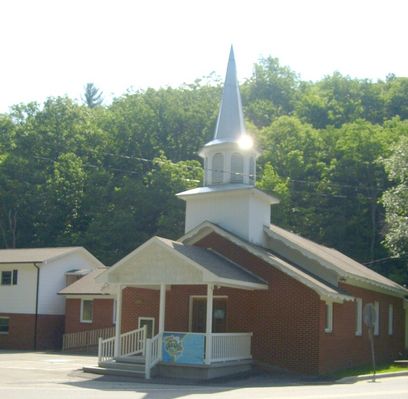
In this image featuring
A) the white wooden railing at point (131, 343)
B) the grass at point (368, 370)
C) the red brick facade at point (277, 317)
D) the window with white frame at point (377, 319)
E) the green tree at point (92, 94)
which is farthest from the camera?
the green tree at point (92, 94)

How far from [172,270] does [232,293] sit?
368 cm

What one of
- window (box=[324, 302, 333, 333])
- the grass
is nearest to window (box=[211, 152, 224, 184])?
window (box=[324, 302, 333, 333])

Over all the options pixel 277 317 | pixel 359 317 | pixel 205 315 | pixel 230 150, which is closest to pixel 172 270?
pixel 205 315

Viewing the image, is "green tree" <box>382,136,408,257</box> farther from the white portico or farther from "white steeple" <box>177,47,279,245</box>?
the white portico

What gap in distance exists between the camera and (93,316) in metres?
40.4

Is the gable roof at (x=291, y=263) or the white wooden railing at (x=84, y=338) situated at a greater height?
the gable roof at (x=291, y=263)

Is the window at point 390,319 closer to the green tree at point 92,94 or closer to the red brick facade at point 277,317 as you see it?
the red brick facade at point 277,317

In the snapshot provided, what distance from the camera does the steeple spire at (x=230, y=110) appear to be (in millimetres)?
Result: 29781

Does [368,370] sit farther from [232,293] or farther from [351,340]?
[232,293]

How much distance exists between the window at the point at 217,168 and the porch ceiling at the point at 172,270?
464 centimetres

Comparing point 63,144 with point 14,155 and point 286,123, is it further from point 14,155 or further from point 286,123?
point 286,123

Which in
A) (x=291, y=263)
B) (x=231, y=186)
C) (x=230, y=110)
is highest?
(x=230, y=110)

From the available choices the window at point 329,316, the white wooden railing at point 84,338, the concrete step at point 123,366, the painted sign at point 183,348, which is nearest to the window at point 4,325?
the white wooden railing at point 84,338

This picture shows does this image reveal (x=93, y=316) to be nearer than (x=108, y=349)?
No
